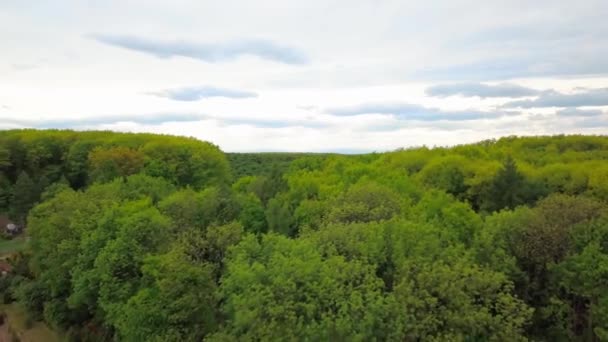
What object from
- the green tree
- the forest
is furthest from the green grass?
the forest

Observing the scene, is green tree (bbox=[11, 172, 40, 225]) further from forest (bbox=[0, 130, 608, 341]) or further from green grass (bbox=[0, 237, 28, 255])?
forest (bbox=[0, 130, 608, 341])

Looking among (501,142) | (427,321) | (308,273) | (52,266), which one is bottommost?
(52,266)

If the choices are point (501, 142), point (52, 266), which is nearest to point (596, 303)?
point (52, 266)

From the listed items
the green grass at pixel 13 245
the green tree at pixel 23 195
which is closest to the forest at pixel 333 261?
the green grass at pixel 13 245

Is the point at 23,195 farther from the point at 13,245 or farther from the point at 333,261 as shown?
the point at 333,261

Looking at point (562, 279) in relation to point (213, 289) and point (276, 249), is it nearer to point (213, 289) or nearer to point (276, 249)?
point (276, 249)

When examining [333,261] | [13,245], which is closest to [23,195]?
[13,245]
